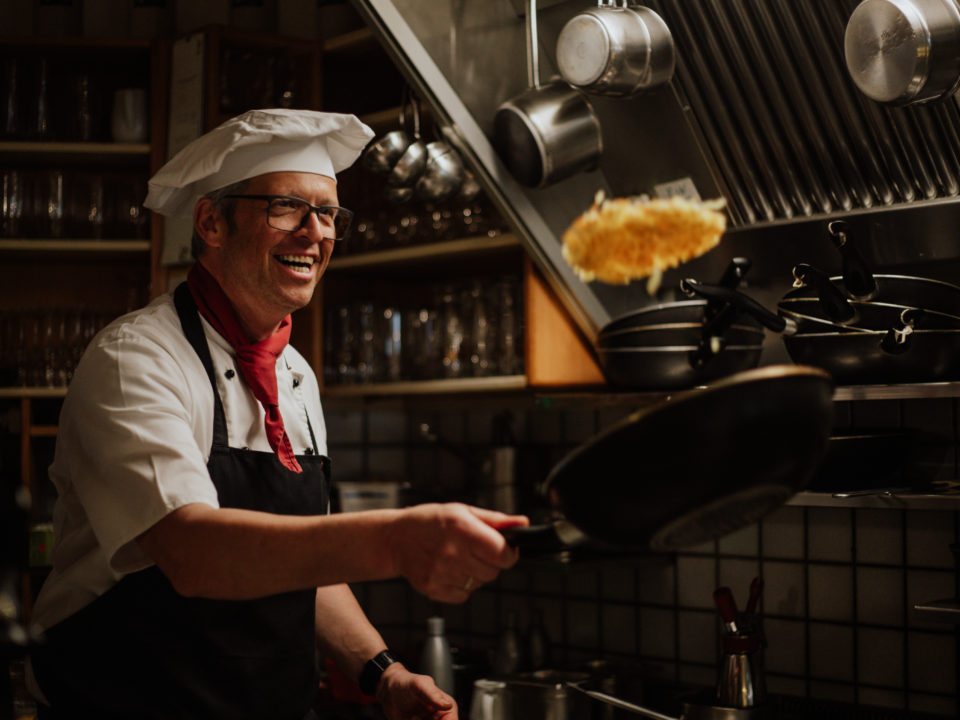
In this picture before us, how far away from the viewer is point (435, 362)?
8.71ft

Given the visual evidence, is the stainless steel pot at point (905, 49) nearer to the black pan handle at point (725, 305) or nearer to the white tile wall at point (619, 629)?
the black pan handle at point (725, 305)

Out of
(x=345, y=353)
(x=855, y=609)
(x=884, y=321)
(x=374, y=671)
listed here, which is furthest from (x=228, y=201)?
(x=855, y=609)

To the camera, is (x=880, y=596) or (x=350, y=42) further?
(x=350, y=42)

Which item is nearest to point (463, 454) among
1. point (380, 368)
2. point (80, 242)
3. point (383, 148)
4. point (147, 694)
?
point (380, 368)

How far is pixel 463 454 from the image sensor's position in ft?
9.31

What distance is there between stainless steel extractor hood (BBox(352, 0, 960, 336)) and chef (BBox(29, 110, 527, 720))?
0.49 meters

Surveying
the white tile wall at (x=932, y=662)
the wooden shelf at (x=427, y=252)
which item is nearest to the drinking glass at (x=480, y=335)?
the wooden shelf at (x=427, y=252)

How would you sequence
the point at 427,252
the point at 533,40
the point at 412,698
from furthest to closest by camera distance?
the point at 427,252
the point at 533,40
the point at 412,698

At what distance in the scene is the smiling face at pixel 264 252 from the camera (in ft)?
4.89

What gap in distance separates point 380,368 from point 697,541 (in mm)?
1853

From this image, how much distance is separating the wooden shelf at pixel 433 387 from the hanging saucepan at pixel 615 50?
0.74 meters

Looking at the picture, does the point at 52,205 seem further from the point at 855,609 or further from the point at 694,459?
the point at 694,459

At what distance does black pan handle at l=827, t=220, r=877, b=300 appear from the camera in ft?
5.53

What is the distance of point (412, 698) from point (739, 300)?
866 millimetres
